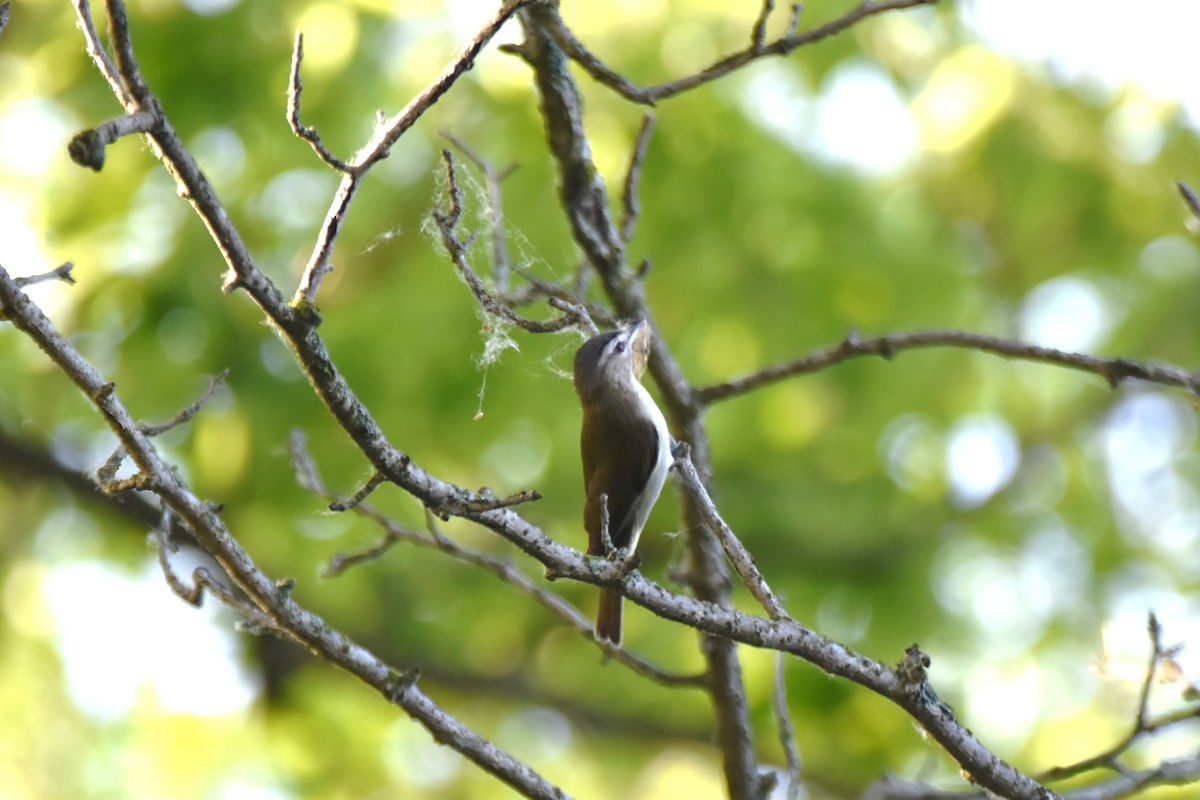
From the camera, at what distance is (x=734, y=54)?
98.6 inches

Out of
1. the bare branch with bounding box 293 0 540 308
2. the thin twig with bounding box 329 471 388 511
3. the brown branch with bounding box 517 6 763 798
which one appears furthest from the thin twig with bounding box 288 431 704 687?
the bare branch with bounding box 293 0 540 308

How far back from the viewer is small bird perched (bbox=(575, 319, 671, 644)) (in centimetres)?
326

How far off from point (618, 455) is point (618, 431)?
0.23 ft

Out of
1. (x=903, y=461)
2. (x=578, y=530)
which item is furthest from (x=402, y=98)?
(x=903, y=461)

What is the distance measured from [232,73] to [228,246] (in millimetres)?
3280

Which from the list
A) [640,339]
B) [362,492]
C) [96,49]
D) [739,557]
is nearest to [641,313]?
[640,339]

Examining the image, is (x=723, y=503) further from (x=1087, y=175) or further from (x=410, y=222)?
(x=1087, y=175)

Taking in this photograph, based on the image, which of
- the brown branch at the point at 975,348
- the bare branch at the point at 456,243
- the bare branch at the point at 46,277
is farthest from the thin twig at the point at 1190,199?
the bare branch at the point at 46,277

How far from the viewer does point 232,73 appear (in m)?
4.57

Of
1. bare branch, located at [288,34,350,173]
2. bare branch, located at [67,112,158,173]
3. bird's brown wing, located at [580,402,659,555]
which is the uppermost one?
bird's brown wing, located at [580,402,659,555]

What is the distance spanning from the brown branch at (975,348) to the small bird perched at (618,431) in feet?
0.68

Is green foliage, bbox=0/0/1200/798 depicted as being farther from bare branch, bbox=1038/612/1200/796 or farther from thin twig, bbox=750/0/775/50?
thin twig, bbox=750/0/775/50

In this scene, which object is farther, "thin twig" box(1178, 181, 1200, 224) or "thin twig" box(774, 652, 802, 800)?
"thin twig" box(774, 652, 802, 800)

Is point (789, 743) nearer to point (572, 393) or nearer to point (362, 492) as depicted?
point (362, 492)
